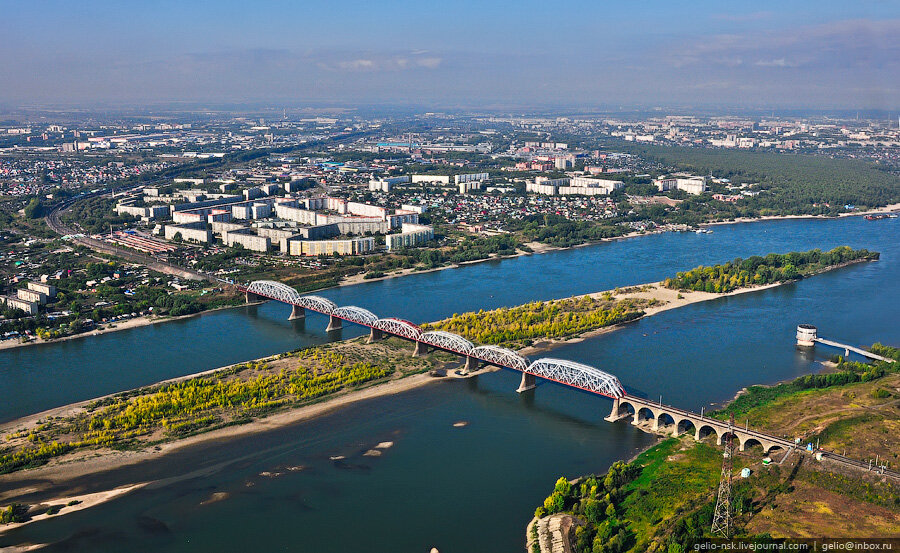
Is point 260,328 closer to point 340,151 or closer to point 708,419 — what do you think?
point 708,419

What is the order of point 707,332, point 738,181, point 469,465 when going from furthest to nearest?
point 738,181
point 707,332
point 469,465

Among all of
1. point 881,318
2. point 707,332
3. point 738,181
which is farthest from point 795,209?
point 707,332

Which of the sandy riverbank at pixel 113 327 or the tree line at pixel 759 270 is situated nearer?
the sandy riverbank at pixel 113 327

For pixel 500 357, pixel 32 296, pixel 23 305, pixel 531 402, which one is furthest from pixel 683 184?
pixel 23 305

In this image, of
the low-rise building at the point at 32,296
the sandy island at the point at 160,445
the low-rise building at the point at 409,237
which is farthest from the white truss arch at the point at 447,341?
the low-rise building at the point at 409,237

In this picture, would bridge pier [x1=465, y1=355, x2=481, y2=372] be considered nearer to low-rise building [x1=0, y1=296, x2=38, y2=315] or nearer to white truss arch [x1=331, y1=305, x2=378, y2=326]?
white truss arch [x1=331, y1=305, x2=378, y2=326]

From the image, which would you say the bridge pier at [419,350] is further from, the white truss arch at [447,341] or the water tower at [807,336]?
the water tower at [807,336]
